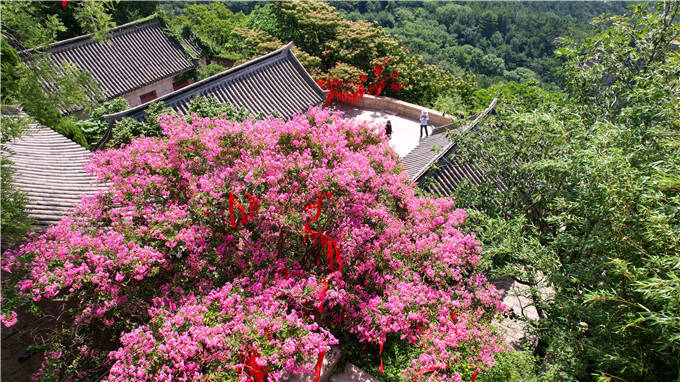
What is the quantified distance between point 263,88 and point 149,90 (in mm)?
10124

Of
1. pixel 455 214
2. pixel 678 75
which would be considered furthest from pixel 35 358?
pixel 678 75

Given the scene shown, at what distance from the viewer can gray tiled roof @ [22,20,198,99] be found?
18.5 metres

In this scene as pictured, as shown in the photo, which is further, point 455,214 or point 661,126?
point 455,214

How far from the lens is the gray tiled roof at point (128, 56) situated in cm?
1845

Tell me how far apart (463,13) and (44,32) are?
4068 inches

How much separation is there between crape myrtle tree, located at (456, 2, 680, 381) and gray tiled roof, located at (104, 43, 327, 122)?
840cm

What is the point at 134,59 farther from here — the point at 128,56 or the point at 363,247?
the point at 363,247

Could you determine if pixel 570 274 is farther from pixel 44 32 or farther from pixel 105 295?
pixel 44 32

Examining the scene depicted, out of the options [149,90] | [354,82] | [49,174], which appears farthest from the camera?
[149,90]

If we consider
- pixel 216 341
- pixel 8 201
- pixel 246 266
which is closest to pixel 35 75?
pixel 8 201

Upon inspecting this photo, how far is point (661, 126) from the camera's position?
5.68 metres

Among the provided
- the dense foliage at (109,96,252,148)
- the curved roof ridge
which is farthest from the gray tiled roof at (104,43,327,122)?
the curved roof ridge

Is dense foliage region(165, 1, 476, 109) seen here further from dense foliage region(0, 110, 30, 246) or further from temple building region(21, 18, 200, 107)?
dense foliage region(0, 110, 30, 246)

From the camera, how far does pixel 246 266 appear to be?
18.2 feet
